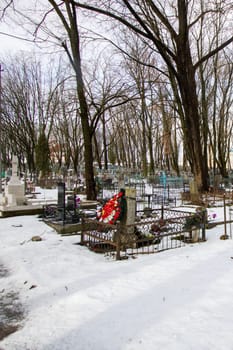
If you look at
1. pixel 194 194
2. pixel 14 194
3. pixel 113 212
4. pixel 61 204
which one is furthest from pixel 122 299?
pixel 194 194

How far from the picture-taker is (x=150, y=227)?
7.74 metres

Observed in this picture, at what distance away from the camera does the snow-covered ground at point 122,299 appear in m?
2.80

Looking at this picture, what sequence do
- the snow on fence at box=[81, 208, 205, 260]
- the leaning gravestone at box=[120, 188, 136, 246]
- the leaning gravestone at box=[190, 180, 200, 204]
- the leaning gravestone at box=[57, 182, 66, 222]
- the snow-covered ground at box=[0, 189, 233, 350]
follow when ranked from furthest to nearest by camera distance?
the leaning gravestone at box=[190, 180, 200, 204] → the leaning gravestone at box=[57, 182, 66, 222] → the leaning gravestone at box=[120, 188, 136, 246] → the snow on fence at box=[81, 208, 205, 260] → the snow-covered ground at box=[0, 189, 233, 350]

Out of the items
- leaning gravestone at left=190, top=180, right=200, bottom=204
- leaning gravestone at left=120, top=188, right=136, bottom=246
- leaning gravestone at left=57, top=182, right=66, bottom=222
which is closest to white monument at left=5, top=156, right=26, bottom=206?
leaning gravestone at left=57, top=182, right=66, bottom=222

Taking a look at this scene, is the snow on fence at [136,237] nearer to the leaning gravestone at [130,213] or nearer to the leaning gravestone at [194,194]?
the leaning gravestone at [130,213]

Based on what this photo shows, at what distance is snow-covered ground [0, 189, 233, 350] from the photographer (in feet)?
9.18

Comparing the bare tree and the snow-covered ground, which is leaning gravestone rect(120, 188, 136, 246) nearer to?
the snow-covered ground

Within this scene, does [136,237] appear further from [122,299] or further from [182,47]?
[182,47]

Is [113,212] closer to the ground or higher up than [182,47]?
closer to the ground

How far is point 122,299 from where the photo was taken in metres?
3.65

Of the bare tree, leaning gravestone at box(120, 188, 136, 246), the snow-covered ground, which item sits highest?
the bare tree

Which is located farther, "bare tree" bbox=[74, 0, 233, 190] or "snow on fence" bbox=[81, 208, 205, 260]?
"bare tree" bbox=[74, 0, 233, 190]

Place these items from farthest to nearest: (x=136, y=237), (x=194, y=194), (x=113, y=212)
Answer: (x=194, y=194) < (x=113, y=212) < (x=136, y=237)

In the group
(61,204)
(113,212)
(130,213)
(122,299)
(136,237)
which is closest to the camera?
(122,299)
